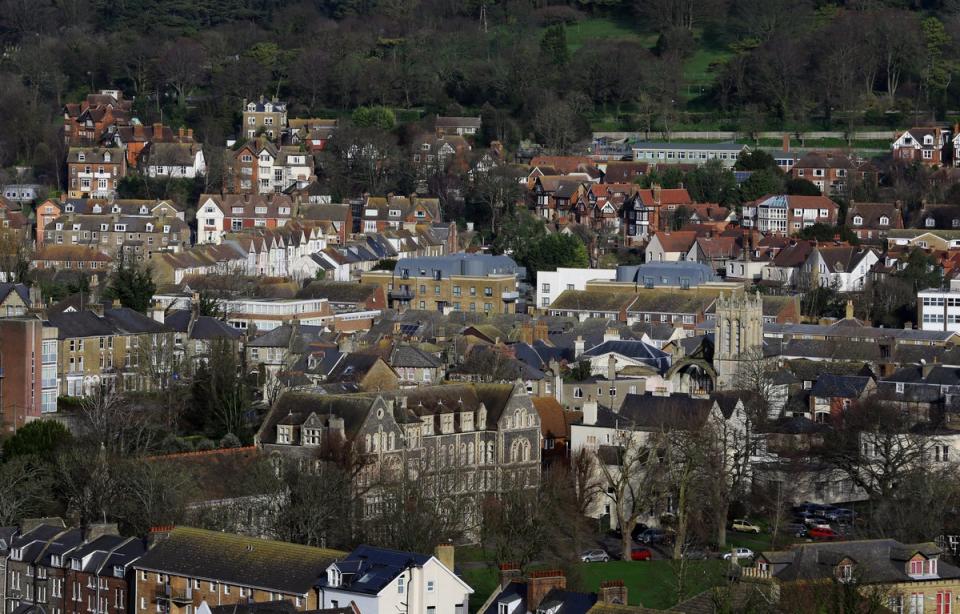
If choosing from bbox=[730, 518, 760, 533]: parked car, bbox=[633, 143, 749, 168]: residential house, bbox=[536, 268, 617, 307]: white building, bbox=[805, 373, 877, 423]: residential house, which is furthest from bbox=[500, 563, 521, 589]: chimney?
bbox=[633, 143, 749, 168]: residential house

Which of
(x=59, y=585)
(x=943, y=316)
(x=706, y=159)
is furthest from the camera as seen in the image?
(x=706, y=159)

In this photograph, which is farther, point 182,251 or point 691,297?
point 182,251

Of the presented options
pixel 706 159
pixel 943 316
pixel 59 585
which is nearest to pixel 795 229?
pixel 706 159

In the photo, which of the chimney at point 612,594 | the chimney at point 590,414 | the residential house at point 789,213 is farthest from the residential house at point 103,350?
the residential house at point 789,213

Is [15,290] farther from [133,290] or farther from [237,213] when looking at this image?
[237,213]

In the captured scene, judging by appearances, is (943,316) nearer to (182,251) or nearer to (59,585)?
(182,251)

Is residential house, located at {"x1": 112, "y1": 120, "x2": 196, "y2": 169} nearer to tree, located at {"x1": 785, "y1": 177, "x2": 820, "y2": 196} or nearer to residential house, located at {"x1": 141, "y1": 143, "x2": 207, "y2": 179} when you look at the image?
residential house, located at {"x1": 141, "y1": 143, "x2": 207, "y2": 179}

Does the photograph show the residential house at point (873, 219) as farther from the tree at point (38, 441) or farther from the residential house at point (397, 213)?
the tree at point (38, 441)

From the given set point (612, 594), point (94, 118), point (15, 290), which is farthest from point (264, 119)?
point (612, 594)
